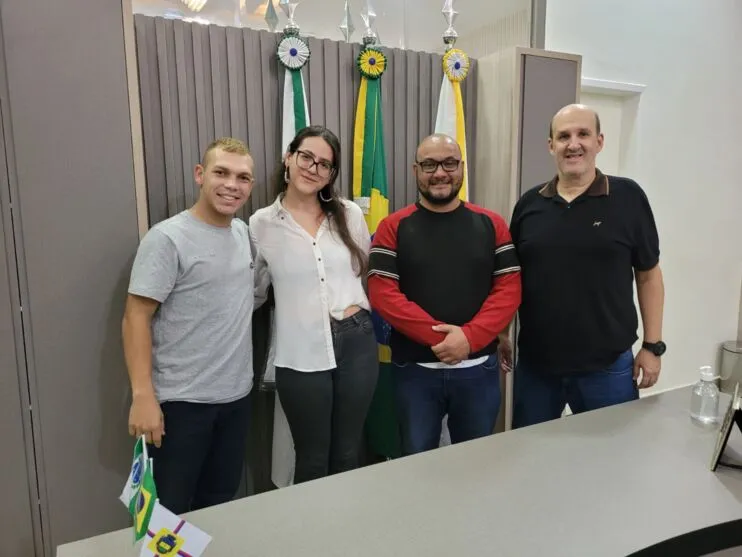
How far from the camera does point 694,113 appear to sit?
3771mm

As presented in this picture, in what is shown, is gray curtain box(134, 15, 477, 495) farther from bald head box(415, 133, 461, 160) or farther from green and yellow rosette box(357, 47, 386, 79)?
bald head box(415, 133, 461, 160)

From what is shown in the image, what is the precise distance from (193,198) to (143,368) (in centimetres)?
78

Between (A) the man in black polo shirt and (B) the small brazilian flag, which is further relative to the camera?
(A) the man in black polo shirt

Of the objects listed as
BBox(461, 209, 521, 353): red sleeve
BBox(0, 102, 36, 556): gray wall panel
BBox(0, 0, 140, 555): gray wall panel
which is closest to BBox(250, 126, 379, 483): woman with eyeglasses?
BBox(461, 209, 521, 353): red sleeve

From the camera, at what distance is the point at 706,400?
4.72 ft

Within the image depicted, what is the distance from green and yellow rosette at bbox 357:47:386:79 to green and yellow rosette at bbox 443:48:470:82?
1.03 ft

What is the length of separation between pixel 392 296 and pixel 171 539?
3.73 ft

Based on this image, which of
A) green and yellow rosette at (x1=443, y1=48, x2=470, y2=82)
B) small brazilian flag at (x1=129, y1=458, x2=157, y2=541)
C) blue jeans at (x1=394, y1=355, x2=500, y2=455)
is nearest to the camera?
small brazilian flag at (x1=129, y1=458, x2=157, y2=541)

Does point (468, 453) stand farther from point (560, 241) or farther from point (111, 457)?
point (111, 457)

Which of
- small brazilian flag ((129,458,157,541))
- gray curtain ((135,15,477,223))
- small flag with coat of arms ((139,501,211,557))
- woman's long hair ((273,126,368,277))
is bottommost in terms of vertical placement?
small flag with coat of arms ((139,501,211,557))

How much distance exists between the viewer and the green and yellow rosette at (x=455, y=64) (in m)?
2.43

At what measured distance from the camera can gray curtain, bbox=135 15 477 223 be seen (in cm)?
201

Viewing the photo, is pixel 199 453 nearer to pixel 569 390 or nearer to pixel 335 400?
pixel 335 400

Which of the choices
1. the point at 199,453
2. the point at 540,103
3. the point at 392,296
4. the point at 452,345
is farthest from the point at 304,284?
the point at 540,103
